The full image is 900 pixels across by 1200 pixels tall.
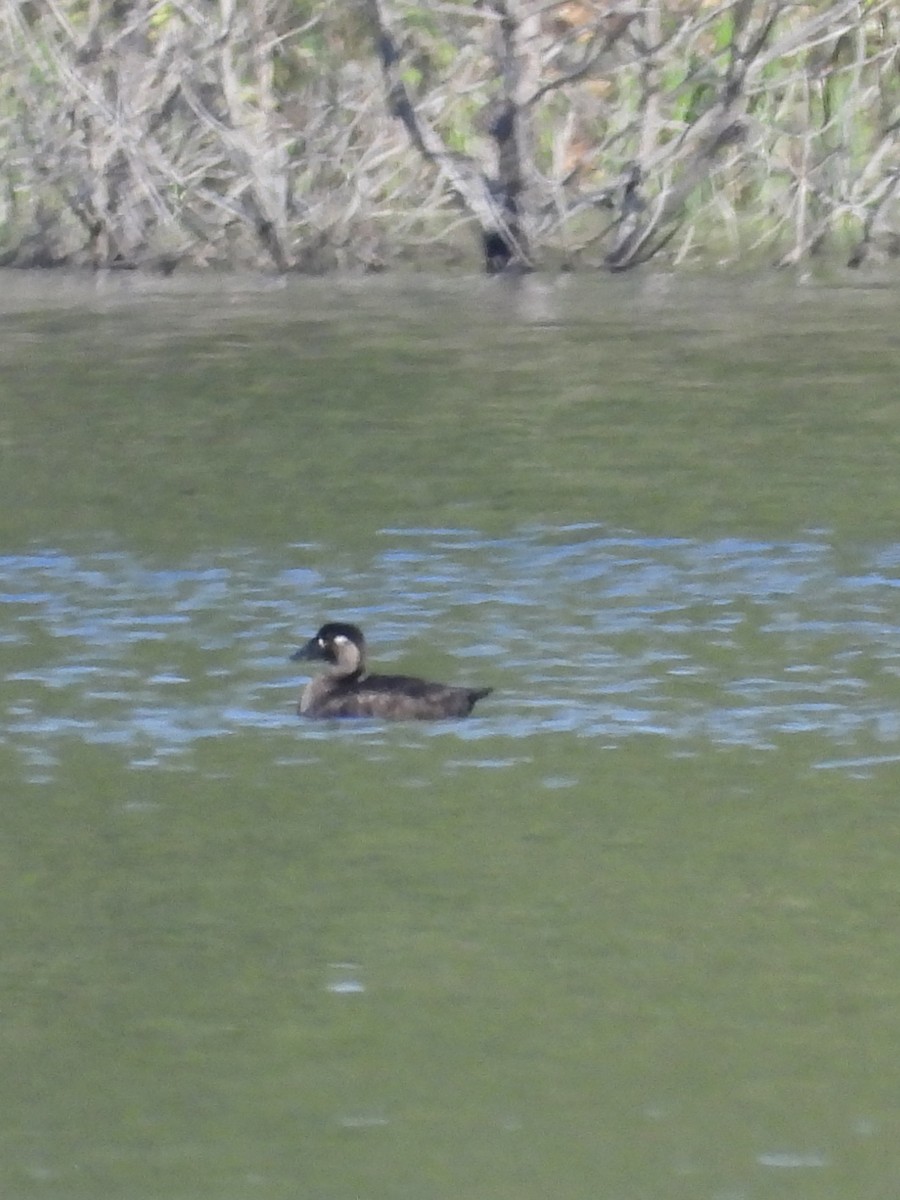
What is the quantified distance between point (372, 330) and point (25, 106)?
217 inches

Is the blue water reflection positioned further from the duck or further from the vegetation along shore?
the vegetation along shore

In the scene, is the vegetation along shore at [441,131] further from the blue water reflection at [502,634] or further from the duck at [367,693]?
the duck at [367,693]

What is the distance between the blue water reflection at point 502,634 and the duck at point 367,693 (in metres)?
0.07

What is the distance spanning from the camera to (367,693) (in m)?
9.12

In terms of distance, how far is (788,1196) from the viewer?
216 inches

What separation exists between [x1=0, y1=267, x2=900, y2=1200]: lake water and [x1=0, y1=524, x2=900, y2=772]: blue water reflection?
0.02m

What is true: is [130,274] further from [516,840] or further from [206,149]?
[516,840]

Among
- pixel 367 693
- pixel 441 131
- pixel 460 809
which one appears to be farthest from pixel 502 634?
pixel 441 131

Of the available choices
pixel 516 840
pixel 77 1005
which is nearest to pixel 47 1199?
pixel 77 1005

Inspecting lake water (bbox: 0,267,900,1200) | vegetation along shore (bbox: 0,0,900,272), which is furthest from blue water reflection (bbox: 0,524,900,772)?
vegetation along shore (bbox: 0,0,900,272)

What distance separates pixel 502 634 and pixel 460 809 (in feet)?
7.71

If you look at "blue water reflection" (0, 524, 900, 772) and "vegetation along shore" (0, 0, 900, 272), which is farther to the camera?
"vegetation along shore" (0, 0, 900, 272)

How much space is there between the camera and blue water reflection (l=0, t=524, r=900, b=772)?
914 cm

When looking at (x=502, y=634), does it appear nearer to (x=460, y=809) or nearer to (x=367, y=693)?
(x=367, y=693)
